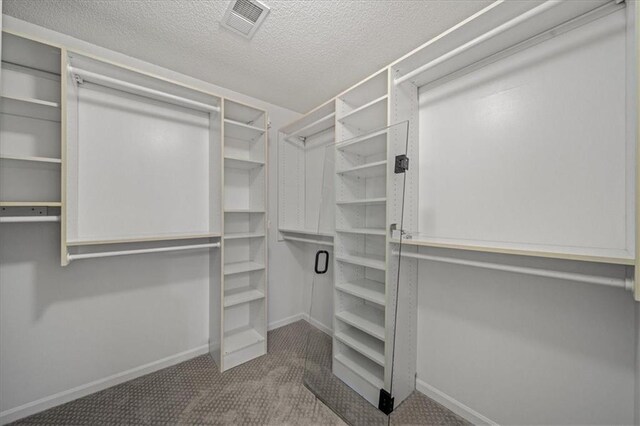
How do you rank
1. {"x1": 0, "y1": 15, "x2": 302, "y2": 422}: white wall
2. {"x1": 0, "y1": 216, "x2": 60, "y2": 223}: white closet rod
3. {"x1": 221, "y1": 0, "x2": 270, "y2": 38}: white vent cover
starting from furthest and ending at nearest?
1. {"x1": 0, "y1": 15, "x2": 302, "y2": 422}: white wall
2. {"x1": 221, "y1": 0, "x2": 270, "y2": 38}: white vent cover
3. {"x1": 0, "y1": 216, "x2": 60, "y2": 223}: white closet rod

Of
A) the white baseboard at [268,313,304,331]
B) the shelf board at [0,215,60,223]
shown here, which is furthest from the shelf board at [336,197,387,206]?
the shelf board at [0,215,60,223]

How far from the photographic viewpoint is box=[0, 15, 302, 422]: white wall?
1.52 metres

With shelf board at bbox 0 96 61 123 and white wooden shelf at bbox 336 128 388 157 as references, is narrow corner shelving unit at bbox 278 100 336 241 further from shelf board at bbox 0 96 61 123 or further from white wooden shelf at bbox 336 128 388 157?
shelf board at bbox 0 96 61 123

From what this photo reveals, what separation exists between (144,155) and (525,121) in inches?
106

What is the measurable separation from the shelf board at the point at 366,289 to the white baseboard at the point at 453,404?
0.72 m

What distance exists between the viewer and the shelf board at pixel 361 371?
1.66m

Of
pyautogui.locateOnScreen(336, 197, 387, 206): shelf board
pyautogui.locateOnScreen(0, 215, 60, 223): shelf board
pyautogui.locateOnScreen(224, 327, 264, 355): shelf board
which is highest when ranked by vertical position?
pyautogui.locateOnScreen(336, 197, 387, 206): shelf board

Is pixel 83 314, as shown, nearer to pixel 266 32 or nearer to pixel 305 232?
pixel 305 232

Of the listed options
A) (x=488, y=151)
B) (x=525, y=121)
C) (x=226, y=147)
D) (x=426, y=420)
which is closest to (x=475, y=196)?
(x=488, y=151)

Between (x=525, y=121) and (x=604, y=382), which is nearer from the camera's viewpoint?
(x=604, y=382)

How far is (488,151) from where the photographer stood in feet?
4.84

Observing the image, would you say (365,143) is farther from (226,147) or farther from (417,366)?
(417,366)

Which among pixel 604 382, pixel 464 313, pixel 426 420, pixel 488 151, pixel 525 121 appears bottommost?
pixel 426 420

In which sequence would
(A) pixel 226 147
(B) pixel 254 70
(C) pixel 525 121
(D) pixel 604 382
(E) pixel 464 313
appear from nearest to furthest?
(D) pixel 604 382
(C) pixel 525 121
(E) pixel 464 313
(B) pixel 254 70
(A) pixel 226 147
